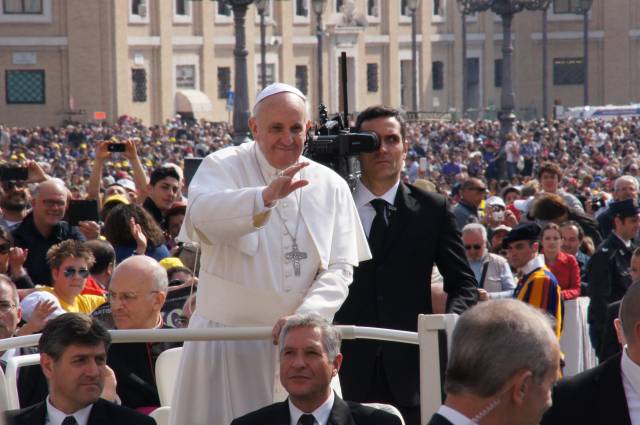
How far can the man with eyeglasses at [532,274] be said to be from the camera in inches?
351

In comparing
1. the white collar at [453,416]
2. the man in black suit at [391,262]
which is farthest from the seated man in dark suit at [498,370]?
the man in black suit at [391,262]

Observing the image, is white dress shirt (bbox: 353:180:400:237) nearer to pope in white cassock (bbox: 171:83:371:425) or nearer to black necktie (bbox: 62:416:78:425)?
pope in white cassock (bbox: 171:83:371:425)

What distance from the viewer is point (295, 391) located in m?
4.83

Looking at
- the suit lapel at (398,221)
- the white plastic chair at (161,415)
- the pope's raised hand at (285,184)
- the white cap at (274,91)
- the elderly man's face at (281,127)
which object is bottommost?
the white plastic chair at (161,415)

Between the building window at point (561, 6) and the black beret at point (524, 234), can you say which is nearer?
the black beret at point (524, 234)

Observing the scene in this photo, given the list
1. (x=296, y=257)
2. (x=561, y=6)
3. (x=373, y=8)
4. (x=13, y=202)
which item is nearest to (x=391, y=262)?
(x=296, y=257)

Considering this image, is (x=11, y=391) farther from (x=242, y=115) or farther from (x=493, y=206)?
(x=242, y=115)

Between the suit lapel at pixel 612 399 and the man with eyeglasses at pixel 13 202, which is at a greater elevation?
the man with eyeglasses at pixel 13 202

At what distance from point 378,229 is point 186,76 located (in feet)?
200

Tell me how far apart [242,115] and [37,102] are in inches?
1417

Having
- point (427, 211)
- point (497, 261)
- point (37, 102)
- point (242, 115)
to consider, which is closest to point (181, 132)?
point (37, 102)

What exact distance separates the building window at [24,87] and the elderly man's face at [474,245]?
172 ft

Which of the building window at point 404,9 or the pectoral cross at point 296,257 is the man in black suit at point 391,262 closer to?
the pectoral cross at point 296,257

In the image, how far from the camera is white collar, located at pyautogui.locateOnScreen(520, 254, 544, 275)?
9.23 m
